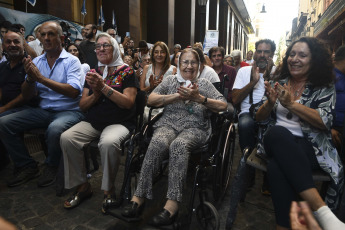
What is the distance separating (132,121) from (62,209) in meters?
1.18

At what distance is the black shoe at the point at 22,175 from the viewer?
3.10 m

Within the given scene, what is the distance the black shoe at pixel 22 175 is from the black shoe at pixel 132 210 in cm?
169

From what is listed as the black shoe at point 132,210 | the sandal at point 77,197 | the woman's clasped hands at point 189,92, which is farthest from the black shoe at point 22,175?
the woman's clasped hands at point 189,92

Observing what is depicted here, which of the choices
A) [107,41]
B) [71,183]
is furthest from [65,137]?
[107,41]

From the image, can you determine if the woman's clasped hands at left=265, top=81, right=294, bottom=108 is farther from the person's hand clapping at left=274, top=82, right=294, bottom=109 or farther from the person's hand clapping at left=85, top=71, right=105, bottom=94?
the person's hand clapping at left=85, top=71, right=105, bottom=94

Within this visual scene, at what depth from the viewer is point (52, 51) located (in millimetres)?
3201

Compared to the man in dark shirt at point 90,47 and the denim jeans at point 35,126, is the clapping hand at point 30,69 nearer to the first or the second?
the denim jeans at point 35,126

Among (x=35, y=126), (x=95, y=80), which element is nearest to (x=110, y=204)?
(x=95, y=80)

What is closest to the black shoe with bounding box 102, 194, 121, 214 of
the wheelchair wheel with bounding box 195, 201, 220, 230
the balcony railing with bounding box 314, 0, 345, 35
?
the wheelchair wheel with bounding box 195, 201, 220, 230

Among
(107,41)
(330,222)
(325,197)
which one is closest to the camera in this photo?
(330,222)

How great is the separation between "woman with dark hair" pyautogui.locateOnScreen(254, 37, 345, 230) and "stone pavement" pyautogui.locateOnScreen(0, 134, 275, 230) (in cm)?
72

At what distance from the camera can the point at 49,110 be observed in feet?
10.6

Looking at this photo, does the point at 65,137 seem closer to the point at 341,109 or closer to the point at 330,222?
the point at 330,222

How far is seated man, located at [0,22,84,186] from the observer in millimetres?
2979
